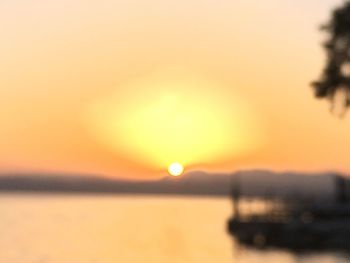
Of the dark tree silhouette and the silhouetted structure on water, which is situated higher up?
the dark tree silhouette

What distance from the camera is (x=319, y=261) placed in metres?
56.0

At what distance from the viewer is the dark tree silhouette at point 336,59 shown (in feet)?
173

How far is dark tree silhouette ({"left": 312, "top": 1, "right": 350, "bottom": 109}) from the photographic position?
52844mm

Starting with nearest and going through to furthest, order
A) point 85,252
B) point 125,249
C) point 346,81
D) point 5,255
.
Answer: point 346,81 → point 5,255 → point 85,252 → point 125,249

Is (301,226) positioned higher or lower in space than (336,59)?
lower

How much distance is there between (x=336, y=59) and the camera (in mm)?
53500

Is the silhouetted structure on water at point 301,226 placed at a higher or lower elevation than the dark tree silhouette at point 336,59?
lower

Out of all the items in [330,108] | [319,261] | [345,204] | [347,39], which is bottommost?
[319,261]

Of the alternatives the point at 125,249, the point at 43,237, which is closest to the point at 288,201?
the point at 125,249

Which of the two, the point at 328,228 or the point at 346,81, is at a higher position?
the point at 346,81

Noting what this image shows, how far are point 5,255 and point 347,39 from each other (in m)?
35.6

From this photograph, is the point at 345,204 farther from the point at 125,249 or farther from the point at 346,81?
the point at 125,249

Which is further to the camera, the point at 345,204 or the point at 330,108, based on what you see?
the point at 345,204

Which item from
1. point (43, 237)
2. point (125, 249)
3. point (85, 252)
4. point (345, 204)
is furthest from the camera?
point (43, 237)
